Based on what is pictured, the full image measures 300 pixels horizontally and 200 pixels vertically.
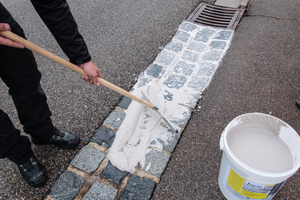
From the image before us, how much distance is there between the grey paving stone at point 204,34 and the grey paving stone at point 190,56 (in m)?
0.32

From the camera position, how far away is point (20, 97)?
1.71 meters

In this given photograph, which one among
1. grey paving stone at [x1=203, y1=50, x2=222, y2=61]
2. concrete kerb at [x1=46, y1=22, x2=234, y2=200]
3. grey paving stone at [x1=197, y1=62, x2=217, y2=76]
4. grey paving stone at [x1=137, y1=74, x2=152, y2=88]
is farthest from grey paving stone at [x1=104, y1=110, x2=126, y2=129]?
grey paving stone at [x1=203, y1=50, x2=222, y2=61]

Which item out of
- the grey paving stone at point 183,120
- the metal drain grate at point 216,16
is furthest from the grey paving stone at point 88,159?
the metal drain grate at point 216,16

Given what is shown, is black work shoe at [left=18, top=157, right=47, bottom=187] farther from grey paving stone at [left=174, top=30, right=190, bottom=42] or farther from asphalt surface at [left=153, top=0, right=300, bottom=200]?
grey paving stone at [left=174, top=30, right=190, bottom=42]

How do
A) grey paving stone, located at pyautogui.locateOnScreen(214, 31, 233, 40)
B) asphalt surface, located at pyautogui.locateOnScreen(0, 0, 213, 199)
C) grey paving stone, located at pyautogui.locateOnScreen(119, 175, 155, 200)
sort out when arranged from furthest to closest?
grey paving stone, located at pyautogui.locateOnScreen(214, 31, 233, 40) < asphalt surface, located at pyautogui.locateOnScreen(0, 0, 213, 199) < grey paving stone, located at pyautogui.locateOnScreen(119, 175, 155, 200)

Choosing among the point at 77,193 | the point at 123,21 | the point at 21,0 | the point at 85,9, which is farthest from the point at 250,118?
the point at 21,0

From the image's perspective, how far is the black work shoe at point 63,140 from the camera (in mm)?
2031

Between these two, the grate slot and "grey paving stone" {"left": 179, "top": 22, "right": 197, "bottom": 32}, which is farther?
the grate slot

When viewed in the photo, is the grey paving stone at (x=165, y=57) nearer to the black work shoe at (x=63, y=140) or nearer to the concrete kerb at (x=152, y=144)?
the concrete kerb at (x=152, y=144)

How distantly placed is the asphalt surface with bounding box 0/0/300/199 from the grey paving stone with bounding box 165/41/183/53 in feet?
0.37

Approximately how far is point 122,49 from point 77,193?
1.92 m

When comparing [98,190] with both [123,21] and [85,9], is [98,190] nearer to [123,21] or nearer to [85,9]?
[123,21]

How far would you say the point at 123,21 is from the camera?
349 cm

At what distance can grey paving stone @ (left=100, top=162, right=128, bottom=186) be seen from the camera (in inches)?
73.7
